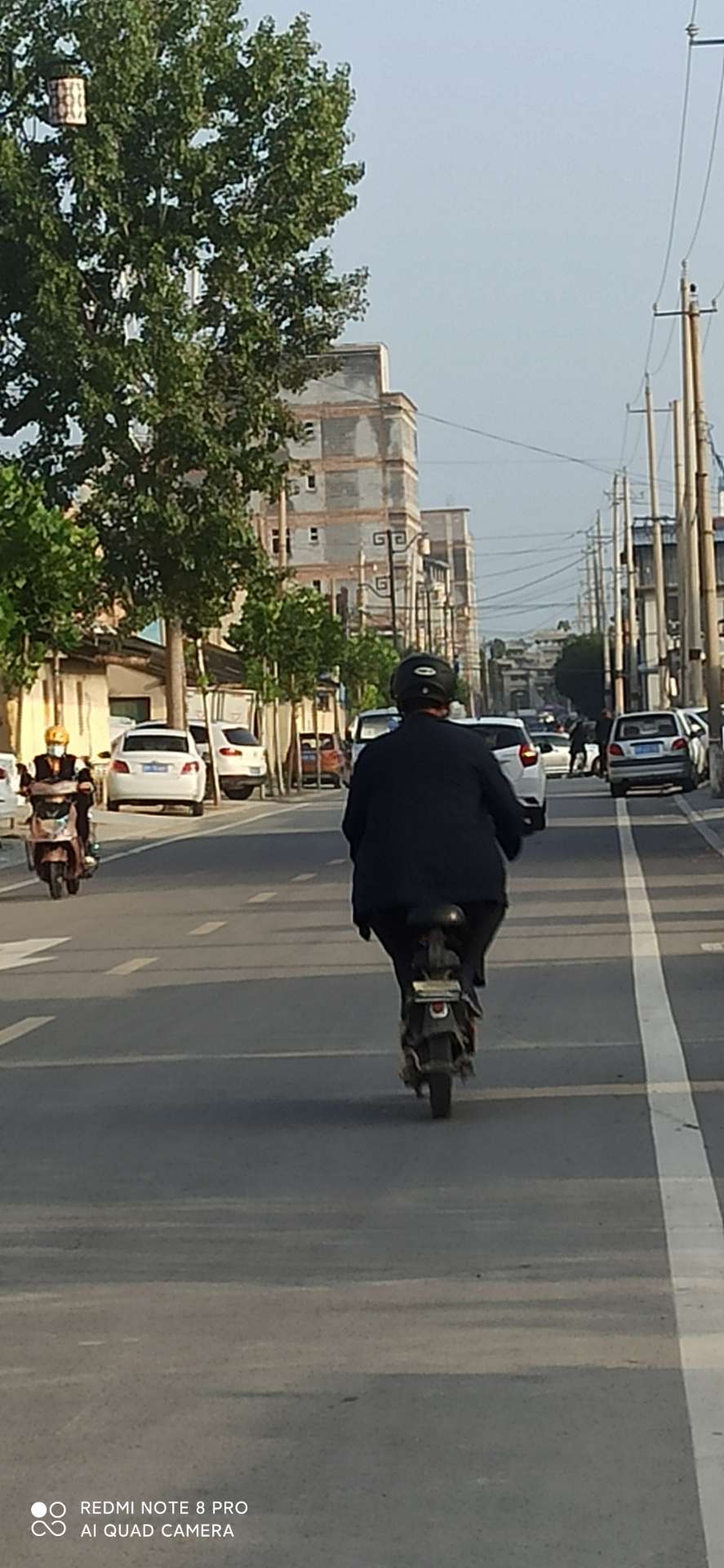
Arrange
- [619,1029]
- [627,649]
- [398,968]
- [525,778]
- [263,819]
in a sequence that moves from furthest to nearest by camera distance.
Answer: [627,649] → [263,819] → [525,778] → [619,1029] → [398,968]

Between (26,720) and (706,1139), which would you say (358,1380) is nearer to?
(706,1139)

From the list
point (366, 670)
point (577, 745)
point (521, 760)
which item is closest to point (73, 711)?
point (577, 745)

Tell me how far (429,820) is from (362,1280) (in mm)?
3005

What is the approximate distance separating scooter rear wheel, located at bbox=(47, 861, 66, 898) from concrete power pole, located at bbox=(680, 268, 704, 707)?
24.2 metres

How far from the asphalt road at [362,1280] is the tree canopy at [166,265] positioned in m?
38.2

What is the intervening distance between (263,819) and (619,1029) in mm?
30926

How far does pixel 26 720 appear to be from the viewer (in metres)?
56.5

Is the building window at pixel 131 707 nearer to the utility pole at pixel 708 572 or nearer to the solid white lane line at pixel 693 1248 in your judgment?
the utility pole at pixel 708 572

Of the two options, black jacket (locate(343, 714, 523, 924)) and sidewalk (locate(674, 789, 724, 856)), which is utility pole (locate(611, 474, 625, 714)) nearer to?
sidewalk (locate(674, 789, 724, 856))

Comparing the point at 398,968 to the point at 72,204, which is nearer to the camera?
the point at 398,968

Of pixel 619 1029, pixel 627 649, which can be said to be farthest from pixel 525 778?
pixel 627 649

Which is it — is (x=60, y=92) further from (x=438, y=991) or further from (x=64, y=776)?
(x=438, y=991)

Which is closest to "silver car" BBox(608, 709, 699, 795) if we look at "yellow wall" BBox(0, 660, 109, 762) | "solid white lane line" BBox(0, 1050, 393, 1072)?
"yellow wall" BBox(0, 660, 109, 762)

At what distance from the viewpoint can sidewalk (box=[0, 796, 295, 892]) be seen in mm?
34250
